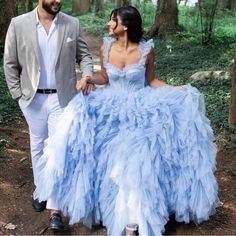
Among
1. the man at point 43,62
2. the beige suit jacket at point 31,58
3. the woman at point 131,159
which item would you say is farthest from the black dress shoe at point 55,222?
the beige suit jacket at point 31,58

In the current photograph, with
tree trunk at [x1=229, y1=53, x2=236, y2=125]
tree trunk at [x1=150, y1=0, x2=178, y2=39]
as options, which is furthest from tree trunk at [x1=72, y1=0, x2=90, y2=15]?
tree trunk at [x1=229, y1=53, x2=236, y2=125]

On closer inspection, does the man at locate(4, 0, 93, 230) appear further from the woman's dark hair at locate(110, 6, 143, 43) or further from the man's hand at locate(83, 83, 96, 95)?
the woman's dark hair at locate(110, 6, 143, 43)

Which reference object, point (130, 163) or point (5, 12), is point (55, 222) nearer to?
Result: point (130, 163)

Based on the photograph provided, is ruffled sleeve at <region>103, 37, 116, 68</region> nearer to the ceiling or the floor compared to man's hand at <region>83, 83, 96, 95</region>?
nearer to the ceiling

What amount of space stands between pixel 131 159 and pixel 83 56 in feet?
4.35

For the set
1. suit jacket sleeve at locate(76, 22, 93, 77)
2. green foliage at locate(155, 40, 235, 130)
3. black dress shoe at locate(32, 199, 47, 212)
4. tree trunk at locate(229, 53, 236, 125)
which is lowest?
black dress shoe at locate(32, 199, 47, 212)

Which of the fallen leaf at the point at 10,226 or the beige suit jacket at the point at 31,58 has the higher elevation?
the beige suit jacket at the point at 31,58

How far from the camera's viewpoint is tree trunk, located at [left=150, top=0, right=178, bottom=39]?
1666cm

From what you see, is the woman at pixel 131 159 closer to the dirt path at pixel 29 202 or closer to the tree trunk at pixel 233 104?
the dirt path at pixel 29 202

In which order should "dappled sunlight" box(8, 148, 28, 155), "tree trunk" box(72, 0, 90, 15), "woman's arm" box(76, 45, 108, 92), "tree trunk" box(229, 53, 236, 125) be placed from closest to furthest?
"woman's arm" box(76, 45, 108, 92) → "dappled sunlight" box(8, 148, 28, 155) → "tree trunk" box(229, 53, 236, 125) → "tree trunk" box(72, 0, 90, 15)

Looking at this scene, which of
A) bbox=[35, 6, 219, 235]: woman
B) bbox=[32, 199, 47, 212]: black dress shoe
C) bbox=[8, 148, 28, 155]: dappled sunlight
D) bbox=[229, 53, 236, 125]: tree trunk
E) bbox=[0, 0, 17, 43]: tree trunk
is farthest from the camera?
bbox=[0, 0, 17, 43]: tree trunk

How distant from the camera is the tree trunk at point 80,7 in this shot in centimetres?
2841

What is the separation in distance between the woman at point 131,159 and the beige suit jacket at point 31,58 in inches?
12.3

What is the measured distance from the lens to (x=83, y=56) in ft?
15.4
